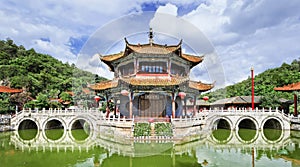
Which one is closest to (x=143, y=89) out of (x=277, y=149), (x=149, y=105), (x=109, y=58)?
(x=149, y=105)

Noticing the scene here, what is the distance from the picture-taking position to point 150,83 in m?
17.5

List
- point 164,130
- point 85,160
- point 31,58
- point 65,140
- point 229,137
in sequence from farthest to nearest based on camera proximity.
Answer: point 31,58 → point 229,137 → point 65,140 → point 164,130 → point 85,160

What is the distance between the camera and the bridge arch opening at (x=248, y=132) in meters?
19.7

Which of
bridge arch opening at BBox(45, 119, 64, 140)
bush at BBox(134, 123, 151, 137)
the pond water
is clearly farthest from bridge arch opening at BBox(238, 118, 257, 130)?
bridge arch opening at BBox(45, 119, 64, 140)

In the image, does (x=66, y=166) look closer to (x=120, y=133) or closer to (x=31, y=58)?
(x=120, y=133)

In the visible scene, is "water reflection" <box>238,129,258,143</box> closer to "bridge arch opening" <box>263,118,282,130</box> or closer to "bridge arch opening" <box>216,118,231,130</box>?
"bridge arch opening" <box>216,118,231,130</box>

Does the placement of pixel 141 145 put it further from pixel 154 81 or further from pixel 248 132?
pixel 248 132

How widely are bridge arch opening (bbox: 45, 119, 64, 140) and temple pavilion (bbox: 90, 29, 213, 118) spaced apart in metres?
5.44

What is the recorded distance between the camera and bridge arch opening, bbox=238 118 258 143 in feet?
64.6

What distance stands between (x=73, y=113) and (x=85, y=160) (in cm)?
1074

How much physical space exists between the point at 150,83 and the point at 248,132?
12.0 metres

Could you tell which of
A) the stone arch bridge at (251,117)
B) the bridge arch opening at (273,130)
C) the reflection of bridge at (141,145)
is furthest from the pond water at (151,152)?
the stone arch bridge at (251,117)

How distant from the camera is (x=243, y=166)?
11250 mm

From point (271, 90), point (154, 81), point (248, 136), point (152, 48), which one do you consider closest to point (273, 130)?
point (248, 136)
